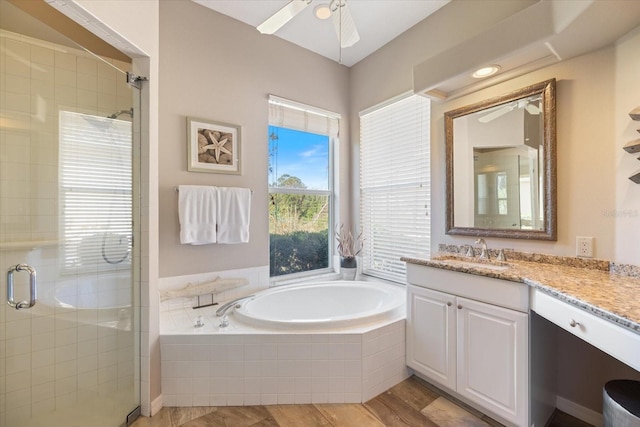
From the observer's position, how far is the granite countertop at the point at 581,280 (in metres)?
1.01

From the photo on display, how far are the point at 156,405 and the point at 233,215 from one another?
141 centimetres

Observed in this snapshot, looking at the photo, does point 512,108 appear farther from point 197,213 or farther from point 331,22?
point 197,213

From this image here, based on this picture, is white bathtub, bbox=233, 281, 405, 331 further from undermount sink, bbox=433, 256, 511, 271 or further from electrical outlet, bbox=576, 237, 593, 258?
electrical outlet, bbox=576, 237, 593, 258

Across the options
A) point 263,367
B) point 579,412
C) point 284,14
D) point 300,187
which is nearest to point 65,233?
point 263,367

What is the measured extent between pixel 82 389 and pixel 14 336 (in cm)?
48

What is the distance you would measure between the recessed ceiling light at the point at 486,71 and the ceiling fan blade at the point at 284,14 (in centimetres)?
120

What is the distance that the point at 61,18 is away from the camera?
5.48 ft

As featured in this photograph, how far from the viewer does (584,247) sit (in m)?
1.63

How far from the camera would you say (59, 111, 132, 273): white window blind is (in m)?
1.68

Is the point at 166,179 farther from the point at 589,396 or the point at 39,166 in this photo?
the point at 589,396

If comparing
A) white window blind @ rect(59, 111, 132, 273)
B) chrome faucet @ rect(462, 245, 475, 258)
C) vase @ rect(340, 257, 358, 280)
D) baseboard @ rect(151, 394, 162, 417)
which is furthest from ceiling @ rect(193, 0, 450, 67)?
baseboard @ rect(151, 394, 162, 417)

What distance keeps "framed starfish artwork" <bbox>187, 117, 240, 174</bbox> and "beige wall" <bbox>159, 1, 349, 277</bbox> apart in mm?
53

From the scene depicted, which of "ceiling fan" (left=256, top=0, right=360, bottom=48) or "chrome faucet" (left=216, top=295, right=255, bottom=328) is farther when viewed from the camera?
"chrome faucet" (left=216, top=295, right=255, bottom=328)

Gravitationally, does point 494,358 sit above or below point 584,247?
below
